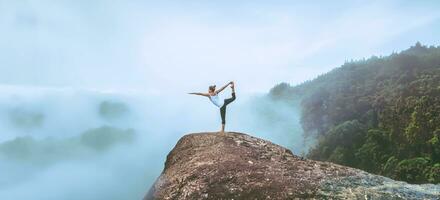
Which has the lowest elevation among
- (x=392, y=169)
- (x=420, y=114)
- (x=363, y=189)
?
(x=392, y=169)

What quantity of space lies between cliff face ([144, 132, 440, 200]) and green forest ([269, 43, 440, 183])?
52978mm

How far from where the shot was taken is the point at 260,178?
50.5 feet

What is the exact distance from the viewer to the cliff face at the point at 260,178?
14.5 meters

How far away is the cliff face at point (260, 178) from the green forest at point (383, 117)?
53.0 meters

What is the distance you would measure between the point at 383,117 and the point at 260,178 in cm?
8827

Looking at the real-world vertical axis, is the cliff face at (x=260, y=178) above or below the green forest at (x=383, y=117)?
above

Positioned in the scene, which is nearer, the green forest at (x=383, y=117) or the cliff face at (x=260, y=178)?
the cliff face at (x=260, y=178)

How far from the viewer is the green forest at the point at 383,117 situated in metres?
79.3

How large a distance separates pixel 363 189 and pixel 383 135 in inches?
3183

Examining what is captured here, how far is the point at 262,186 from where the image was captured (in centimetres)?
1499

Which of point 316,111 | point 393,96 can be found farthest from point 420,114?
point 316,111

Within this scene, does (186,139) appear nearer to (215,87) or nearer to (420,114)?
(215,87)

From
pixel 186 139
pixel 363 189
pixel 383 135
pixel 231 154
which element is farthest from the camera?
pixel 383 135

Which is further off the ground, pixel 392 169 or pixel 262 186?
pixel 262 186
